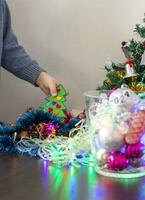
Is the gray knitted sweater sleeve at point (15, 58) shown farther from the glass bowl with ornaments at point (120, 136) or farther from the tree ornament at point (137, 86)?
Answer: the glass bowl with ornaments at point (120, 136)

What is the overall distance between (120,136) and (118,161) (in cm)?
4

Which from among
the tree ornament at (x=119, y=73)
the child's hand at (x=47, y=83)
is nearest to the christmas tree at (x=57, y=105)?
the child's hand at (x=47, y=83)

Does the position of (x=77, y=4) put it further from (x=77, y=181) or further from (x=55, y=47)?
(x=77, y=181)

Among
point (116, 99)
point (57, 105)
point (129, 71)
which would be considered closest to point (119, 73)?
point (129, 71)

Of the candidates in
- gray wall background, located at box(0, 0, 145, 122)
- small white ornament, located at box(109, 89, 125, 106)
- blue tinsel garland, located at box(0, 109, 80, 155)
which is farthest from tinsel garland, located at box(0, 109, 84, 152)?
Result: gray wall background, located at box(0, 0, 145, 122)

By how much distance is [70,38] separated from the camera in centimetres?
125

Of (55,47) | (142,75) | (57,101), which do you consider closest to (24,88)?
(55,47)

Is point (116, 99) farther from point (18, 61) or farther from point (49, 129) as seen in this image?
point (18, 61)

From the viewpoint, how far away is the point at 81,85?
1252 millimetres

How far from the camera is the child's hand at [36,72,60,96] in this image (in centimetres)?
98

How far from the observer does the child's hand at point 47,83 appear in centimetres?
98

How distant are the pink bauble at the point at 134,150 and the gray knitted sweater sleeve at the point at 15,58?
1.62ft

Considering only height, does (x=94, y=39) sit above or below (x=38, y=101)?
above

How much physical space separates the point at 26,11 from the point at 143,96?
2.40 feet
